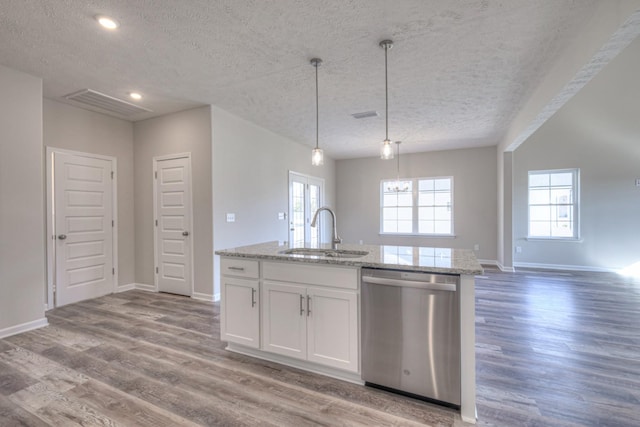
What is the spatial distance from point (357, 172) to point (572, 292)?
205 inches

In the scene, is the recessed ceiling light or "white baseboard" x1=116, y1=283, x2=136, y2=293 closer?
the recessed ceiling light

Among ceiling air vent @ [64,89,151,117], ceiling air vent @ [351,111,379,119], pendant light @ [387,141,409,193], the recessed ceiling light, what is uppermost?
the recessed ceiling light

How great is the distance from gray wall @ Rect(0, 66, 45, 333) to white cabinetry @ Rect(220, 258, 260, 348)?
2.29 metres

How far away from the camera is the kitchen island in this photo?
71.8 inches

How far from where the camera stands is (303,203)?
22.4ft

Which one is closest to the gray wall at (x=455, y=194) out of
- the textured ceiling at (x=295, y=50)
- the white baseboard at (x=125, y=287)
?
the textured ceiling at (x=295, y=50)

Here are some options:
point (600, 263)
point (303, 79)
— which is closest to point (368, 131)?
point (303, 79)

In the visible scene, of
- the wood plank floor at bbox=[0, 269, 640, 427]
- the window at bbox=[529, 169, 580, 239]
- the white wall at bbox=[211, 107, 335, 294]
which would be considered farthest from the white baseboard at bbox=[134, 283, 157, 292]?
the window at bbox=[529, 169, 580, 239]

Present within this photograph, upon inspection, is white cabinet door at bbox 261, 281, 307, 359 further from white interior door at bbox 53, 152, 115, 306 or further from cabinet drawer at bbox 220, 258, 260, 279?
white interior door at bbox 53, 152, 115, 306

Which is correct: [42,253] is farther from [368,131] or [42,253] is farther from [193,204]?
[368,131]

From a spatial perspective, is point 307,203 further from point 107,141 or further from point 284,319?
point 284,319

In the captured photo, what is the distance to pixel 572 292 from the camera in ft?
15.1

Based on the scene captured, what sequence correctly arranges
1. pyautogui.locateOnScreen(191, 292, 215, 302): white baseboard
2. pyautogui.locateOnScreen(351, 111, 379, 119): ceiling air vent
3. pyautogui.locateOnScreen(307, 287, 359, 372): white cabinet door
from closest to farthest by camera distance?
pyautogui.locateOnScreen(307, 287, 359, 372): white cabinet door
pyautogui.locateOnScreen(191, 292, 215, 302): white baseboard
pyautogui.locateOnScreen(351, 111, 379, 119): ceiling air vent

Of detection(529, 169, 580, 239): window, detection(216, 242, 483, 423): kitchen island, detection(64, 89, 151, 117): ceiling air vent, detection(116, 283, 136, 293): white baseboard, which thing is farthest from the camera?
detection(529, 169, 580, 239): window
